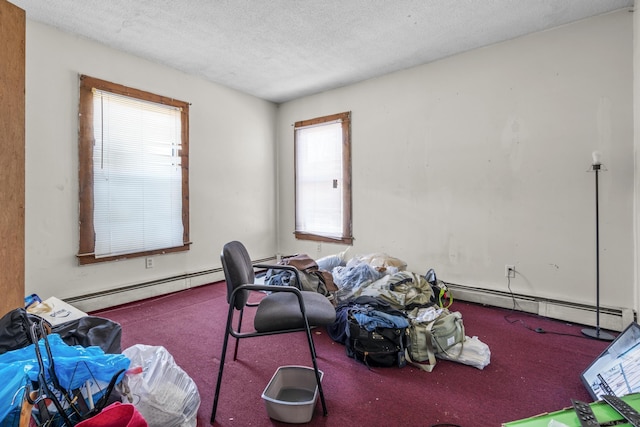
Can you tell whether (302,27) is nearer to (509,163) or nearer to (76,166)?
(509,163)

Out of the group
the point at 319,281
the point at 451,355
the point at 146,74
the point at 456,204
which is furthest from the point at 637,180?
the point at 146,74

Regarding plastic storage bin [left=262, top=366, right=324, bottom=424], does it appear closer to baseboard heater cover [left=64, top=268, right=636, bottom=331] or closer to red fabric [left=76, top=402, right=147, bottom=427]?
red fabric [left=76, top=402, right=147, bottom=427]

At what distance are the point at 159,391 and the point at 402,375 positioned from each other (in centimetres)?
138

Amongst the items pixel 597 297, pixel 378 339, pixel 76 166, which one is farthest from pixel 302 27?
pixel 597 297

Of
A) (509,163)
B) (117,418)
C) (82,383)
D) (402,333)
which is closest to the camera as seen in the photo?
(117,418)

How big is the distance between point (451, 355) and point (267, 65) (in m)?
3.38

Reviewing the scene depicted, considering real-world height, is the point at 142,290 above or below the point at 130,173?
below

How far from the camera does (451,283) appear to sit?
3340 mm

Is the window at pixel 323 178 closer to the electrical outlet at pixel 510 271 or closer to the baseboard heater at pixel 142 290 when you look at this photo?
the baseboard heater at pixel 142 290

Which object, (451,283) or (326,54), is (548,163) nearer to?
(451,283)

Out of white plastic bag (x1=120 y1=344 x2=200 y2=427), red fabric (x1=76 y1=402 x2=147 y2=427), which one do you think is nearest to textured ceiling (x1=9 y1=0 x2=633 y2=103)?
white plastic bag (x1=120 y1=344 x2=200 y2=427)

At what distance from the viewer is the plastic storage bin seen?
4.95 feet

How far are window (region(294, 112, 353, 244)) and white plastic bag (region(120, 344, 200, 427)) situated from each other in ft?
9.28

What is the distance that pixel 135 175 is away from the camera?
329 centimetres
